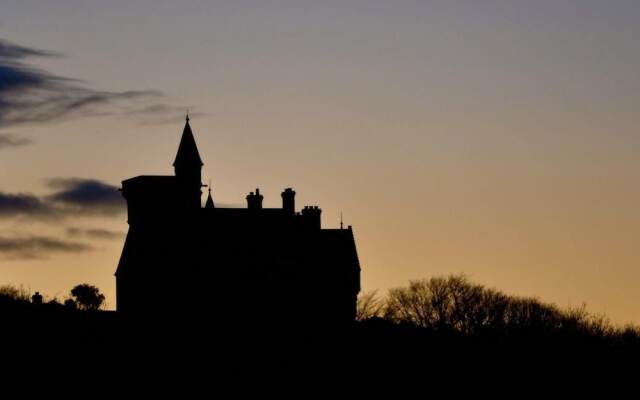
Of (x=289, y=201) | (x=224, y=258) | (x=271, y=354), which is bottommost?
(x=271, y=354)

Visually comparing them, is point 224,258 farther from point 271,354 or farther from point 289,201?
point 271,354

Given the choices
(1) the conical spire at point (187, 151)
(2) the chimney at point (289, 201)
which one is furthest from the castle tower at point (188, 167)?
(2) the chimney at point (289, 201)

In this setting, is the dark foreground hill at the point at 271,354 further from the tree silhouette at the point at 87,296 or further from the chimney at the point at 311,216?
the tree silhouette at the point at 87,296

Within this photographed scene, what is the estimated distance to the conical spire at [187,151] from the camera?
401ft

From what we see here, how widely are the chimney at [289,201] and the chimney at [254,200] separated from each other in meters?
2.14

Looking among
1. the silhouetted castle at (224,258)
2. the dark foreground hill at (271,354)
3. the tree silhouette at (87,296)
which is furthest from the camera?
the tree silhouette at (87,296)

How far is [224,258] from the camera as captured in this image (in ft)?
409

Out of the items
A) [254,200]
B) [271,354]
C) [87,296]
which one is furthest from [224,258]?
[87,296]

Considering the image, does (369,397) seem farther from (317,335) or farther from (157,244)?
(157,244)

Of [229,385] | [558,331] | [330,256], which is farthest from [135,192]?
[558,331]

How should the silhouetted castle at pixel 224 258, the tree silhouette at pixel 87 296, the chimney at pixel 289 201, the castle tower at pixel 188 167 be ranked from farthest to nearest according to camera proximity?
the tree silhouette at pixel 87 296 < the chimney at pixel 289 201 < the castle tower at pixel 188 167 < the silhouetted castle at pixel 224 258

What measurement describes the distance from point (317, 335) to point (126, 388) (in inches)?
923

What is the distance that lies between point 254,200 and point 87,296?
42.2 metres

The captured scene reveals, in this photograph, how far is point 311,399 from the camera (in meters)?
92.8
